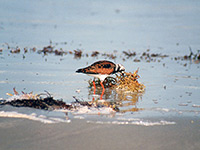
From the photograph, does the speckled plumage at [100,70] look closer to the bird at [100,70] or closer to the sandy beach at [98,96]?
the bird at [100,70]

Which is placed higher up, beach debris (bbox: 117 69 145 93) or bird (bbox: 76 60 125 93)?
bird (bbox: 76 60 125 93)

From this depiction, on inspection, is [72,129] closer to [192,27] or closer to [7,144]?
[7,144]

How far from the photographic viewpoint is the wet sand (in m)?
6.43

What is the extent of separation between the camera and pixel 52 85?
38.8 feet

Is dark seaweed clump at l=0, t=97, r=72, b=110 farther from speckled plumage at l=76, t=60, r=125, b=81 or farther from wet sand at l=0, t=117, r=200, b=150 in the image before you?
speckled plumage at l=76, t=60, r=125, b=81

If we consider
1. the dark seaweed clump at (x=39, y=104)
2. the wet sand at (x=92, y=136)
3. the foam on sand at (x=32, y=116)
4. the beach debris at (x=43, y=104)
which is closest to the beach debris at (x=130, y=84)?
the beach debris at (x=43, y=104)

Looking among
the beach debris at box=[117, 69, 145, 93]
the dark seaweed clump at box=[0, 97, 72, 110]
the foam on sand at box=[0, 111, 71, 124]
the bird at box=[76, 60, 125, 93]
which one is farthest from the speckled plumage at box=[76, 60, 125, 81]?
the foam on sand at box=[0, 111, 71, 124]

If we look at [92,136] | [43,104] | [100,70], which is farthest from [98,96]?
[92,136]

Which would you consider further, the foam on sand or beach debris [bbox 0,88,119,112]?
beach debris [bbox 0,88,119,112]

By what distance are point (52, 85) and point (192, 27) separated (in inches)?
968

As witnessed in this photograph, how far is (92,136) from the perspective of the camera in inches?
270

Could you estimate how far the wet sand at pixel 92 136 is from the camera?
643 centimetres

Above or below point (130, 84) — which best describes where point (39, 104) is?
below

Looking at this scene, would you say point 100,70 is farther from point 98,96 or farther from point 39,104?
point 39,104
